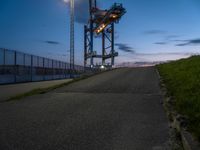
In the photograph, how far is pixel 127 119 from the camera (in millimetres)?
7359

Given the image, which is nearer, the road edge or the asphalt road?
the road edge

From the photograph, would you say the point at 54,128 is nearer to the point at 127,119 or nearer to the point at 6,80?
the point at 127,119

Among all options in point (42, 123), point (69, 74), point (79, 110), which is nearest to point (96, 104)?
point (79, 110)

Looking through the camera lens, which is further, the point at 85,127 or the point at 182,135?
the point at 85,127

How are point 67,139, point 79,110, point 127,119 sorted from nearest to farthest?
point 67,139
point 127,119
point 79,110

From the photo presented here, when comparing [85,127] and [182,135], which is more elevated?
[182,135]

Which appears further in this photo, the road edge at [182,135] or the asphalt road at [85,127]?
the asphalt road at [85,127]

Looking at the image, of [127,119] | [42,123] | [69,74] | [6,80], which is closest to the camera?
[42,123]

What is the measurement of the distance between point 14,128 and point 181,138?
12.1ft

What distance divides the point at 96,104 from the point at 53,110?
1748mm

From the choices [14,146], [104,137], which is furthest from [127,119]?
[14,146]

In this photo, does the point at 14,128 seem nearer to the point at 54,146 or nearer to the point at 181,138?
the point at 54,146

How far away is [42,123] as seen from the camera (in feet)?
22.6

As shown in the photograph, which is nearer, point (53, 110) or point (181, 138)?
point (181, 138)
